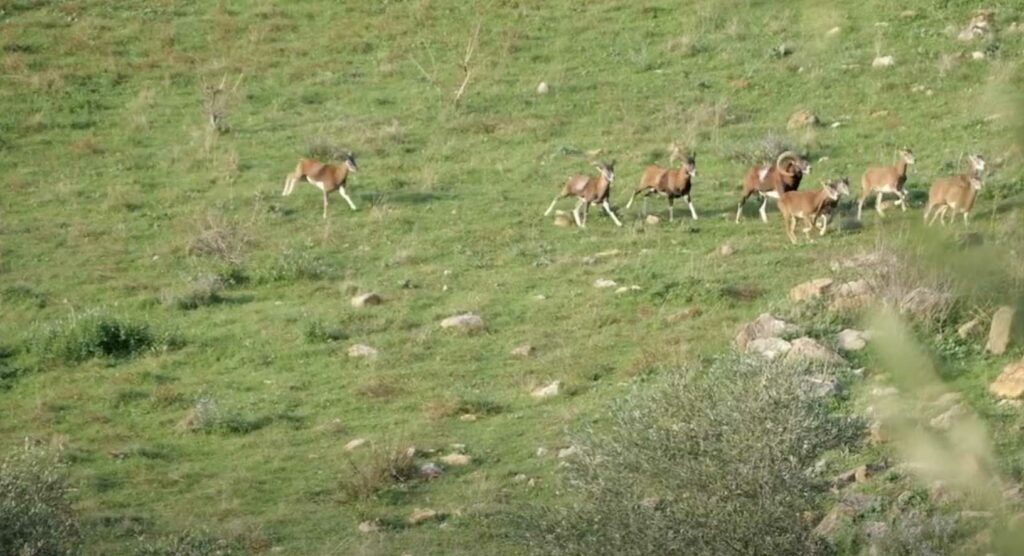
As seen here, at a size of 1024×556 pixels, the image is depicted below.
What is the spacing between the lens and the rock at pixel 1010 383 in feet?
45.9

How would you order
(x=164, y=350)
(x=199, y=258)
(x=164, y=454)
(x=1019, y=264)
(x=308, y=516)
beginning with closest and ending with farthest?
(x=1019, y=264) → (x=308, y=516) → (x=164, y=454) → (x=164, y=350) → (x=199, y=258)

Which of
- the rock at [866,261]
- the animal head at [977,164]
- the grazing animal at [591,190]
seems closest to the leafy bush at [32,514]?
the rock at [866,261]

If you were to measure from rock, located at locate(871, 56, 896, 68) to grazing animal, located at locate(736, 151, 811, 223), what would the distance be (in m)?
5.34

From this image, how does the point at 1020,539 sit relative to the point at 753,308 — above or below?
above

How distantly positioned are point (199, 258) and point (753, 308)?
7267 mm

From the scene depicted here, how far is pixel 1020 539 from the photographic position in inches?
136

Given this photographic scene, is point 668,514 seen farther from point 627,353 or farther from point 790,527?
point 627,353

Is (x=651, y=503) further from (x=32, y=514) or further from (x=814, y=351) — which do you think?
(x=814, y=351)

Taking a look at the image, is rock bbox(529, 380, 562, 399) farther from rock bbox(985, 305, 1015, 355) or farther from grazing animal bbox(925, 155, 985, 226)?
grazing animal bbox(925, 155, 985, 226)

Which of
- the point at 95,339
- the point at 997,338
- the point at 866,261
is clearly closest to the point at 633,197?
the point at 866,261

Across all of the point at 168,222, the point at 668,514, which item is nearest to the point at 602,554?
the point at 668,514

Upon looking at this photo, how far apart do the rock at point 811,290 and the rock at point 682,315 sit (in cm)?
107

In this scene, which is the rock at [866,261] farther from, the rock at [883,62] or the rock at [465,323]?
the rock at [883,62]

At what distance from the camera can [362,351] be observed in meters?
17.3
